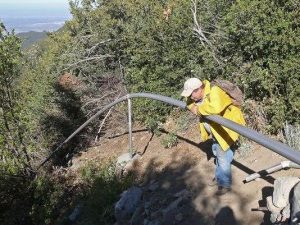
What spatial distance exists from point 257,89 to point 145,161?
2484mm

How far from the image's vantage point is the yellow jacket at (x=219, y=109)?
4609mm

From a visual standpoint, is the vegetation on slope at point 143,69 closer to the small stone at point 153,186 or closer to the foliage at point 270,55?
the foliage at point 270,55

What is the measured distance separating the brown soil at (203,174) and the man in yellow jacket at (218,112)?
0.80ft

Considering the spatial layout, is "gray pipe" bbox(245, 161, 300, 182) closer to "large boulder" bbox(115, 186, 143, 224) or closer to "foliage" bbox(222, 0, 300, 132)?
A: "foliage" bbox(222, 0, 300, 132)

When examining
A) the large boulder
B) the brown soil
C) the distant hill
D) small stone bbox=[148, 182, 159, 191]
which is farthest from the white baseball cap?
the distant hill

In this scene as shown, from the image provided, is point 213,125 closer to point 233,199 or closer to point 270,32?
point 233,199

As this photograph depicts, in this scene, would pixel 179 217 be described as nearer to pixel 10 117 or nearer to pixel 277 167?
pixel 277 167

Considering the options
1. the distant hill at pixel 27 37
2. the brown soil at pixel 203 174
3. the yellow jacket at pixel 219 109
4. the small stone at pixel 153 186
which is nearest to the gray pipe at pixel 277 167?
the brown soil at pixel 203 174

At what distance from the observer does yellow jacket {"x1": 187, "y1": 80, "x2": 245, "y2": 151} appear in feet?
15.1

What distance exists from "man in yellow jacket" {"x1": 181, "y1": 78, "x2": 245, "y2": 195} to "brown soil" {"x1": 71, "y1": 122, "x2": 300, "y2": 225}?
0.80 ft

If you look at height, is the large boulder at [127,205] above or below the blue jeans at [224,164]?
below

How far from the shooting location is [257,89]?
7559mm

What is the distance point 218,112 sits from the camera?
4.69 meters

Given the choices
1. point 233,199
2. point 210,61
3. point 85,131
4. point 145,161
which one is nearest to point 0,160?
point 85,131
